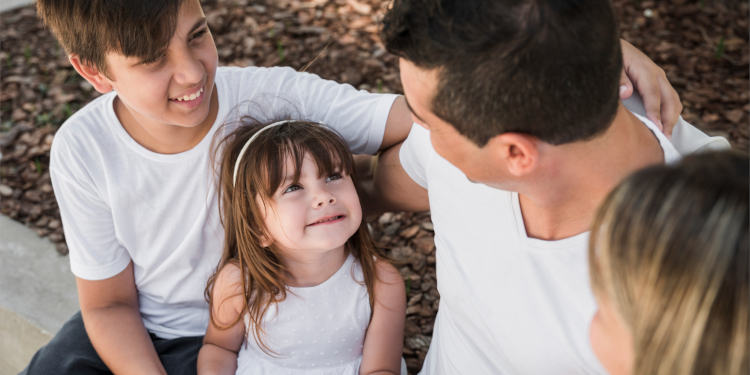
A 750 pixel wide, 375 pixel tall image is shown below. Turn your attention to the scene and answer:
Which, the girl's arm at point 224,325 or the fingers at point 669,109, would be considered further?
the girl's arm at point 224,325

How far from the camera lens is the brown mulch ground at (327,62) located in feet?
11.6

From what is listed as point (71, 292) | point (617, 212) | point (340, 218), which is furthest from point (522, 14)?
point (71, 292)

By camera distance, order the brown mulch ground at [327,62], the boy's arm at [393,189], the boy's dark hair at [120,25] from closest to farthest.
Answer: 1. the boy's dark hair at [120,25]
2. the boy's arm at [393,189]
3. the brown mulch ground at [327,62]

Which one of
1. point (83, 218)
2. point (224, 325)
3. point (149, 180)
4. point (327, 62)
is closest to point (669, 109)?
point (224, 325)

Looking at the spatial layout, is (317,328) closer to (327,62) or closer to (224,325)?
(224,325)

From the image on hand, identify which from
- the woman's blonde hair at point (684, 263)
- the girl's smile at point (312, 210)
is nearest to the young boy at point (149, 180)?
the girl's smile at point (312, 210)

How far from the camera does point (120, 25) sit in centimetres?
190

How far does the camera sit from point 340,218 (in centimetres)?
208

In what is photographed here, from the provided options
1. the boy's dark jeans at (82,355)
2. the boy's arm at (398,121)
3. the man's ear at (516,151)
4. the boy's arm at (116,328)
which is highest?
the man's ear at (516,151)

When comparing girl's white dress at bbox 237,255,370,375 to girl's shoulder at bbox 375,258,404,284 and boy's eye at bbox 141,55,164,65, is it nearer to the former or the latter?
girl's shoulder at bbox 375,258,404,284

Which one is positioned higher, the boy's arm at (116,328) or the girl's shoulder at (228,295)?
the girl's shoulder at (228,295)

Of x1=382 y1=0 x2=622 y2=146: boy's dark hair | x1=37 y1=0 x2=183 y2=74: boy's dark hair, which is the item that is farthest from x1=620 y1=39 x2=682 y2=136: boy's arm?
x1=37 y1=0 x2=183 y2=74: boy's dark hair

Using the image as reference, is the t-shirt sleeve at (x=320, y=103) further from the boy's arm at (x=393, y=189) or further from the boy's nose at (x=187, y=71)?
the boy's nose at (x=187, y=71)

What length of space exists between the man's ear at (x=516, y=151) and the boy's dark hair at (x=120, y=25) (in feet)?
3.04
